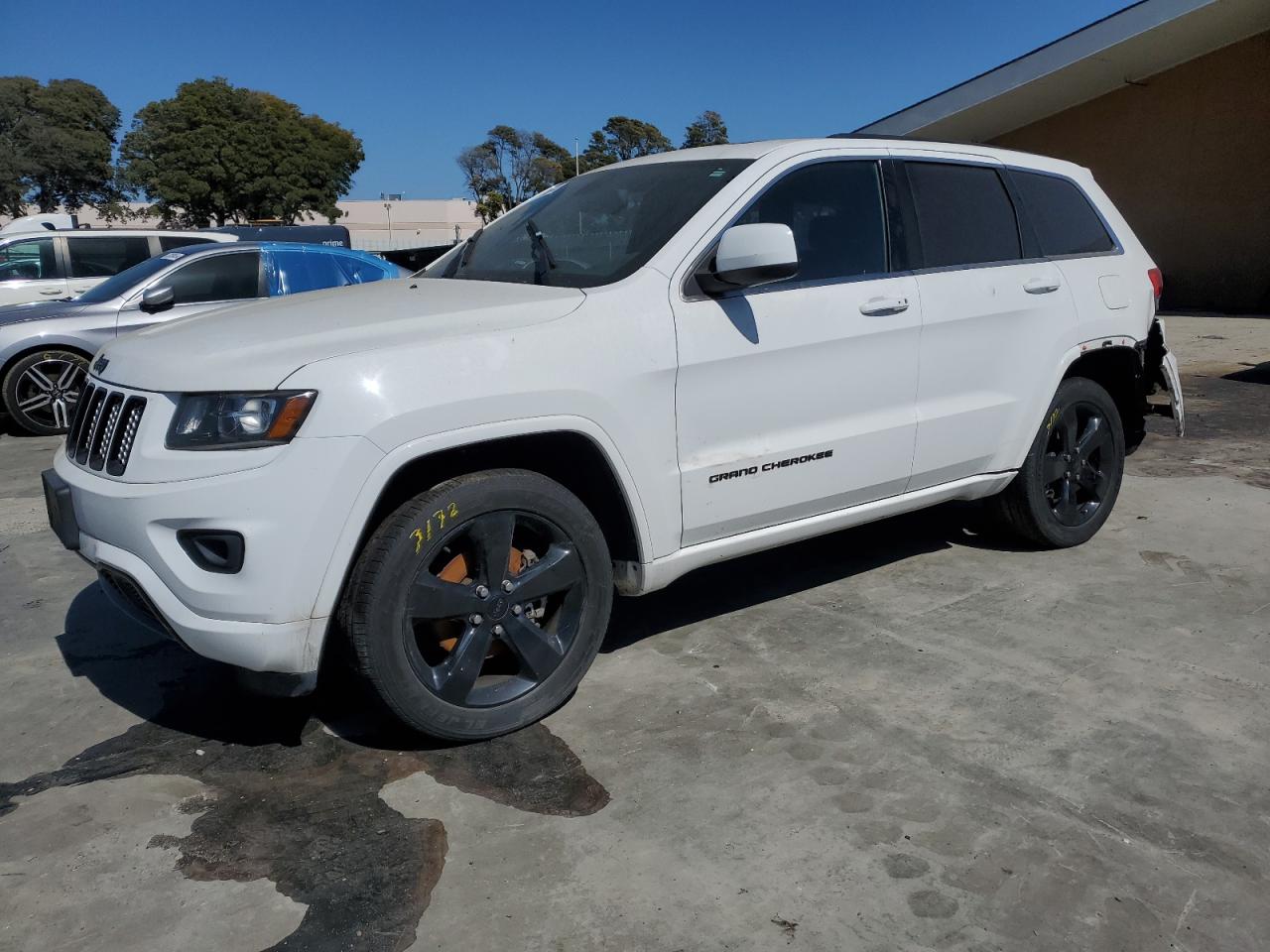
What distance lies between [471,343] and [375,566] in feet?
2.25

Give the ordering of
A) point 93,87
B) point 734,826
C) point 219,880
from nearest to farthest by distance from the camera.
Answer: point 219,880 → point 734,826 → point 93,87

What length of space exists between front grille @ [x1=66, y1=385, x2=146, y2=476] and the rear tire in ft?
11.7

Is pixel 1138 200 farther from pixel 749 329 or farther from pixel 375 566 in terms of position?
pixel 375 566

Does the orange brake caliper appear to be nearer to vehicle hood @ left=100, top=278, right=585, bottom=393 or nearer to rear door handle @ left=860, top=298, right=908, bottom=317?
vehicle hood @ left=100, top=278, right=585, bottom=393

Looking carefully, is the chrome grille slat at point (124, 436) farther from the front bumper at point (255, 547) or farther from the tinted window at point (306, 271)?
the tinted window at point (306, 271)

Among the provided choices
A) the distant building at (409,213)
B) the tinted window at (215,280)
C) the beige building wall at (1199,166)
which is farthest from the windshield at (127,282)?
the distant building at (409,213)

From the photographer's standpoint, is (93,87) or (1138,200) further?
(93,87)

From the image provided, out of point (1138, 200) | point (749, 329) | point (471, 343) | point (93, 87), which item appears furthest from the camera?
point (93, 87)

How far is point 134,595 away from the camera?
3.02 metres

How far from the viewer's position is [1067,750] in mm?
3131

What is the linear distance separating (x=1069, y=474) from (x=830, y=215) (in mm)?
1877

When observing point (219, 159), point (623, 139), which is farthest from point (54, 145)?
point (623, 139)

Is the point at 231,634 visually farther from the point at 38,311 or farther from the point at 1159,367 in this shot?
the point at 38,311

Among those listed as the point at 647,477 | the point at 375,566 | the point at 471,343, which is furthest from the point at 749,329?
the point at 375,566
